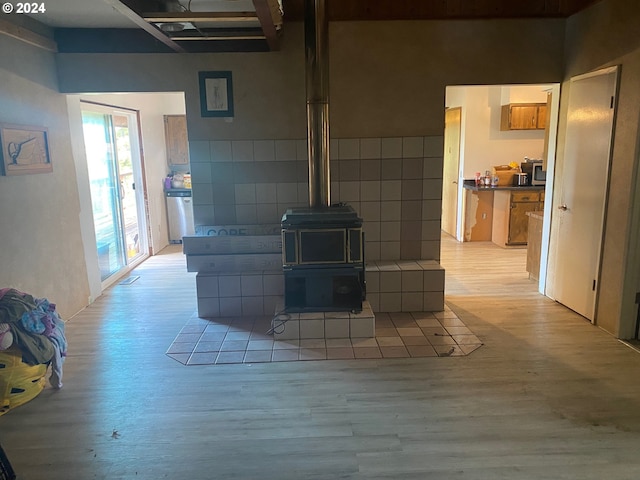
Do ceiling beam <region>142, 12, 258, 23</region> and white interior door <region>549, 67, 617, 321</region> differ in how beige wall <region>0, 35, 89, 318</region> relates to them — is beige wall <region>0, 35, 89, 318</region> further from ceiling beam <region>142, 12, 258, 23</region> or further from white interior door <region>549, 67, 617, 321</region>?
white interior door <region>549, 67, 617, 321</region>

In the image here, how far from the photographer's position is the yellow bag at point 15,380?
249cm

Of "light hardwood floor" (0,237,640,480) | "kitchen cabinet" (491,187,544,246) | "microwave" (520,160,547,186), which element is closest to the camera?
"light hardwood floor" (0,237,640,480)

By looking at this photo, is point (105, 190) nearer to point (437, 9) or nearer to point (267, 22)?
point (267, 22)

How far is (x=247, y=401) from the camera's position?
8.50 ft

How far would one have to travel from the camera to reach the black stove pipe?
3.21 meters

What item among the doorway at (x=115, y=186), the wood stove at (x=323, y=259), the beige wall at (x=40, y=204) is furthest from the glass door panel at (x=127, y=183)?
the wood stove at (x=323, y=259)

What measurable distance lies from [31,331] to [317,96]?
233cm

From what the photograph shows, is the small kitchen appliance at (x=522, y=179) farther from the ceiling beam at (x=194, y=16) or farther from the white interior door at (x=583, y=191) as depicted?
the ceiling beam at (x=194, y=16)

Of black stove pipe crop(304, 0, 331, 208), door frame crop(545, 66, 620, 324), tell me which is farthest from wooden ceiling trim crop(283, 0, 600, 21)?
door frame crop(545, 66, 620, 324)

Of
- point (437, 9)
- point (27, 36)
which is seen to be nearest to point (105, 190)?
point (27, 36)

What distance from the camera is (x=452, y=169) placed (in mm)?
7145

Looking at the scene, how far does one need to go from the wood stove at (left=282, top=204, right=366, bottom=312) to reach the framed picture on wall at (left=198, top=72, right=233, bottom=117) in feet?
3.88

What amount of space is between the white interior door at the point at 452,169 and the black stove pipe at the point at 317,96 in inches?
149

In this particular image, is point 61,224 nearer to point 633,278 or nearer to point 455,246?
point 633,278
